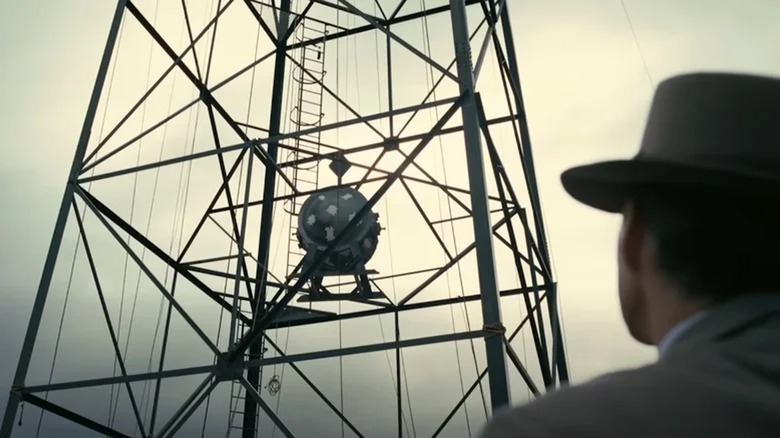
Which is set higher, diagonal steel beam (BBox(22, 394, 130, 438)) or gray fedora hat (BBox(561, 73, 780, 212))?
gray fedora hat (BBox(561, 73, 780, 212))

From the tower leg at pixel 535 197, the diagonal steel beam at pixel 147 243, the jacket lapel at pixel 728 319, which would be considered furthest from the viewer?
the tower leg at pixel 535 197

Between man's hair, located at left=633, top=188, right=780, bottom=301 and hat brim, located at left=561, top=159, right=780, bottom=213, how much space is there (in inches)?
1.1

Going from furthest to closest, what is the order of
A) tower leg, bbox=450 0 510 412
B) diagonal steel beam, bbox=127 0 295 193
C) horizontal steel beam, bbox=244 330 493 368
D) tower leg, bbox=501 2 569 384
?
diagonal steel beam, bbox=127 0 295 193 → tower leg, bbox=501 2 569 384 → horizontal steel beam, bbox=244 330 493 368 → tower leg, bbox=450 0 510 412

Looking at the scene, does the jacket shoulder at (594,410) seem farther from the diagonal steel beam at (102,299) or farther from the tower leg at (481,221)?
the diagonal steel beam at (102,299)

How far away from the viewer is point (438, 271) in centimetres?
892

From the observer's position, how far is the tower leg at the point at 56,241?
582cm

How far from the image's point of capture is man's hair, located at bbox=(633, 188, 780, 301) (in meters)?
0.87

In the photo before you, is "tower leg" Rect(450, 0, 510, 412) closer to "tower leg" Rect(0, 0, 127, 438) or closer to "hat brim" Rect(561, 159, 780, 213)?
"hat brim" Rect(561, 159, 780, 213)

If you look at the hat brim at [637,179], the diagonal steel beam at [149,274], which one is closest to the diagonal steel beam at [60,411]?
the diagonal steel beam at [149,274]

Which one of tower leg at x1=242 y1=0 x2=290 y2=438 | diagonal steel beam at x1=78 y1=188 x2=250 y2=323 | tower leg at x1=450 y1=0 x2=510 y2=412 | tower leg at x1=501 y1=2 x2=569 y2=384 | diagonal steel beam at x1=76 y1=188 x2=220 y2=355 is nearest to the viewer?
tower leg at x1=450 y1=0 x2=510 y2=412

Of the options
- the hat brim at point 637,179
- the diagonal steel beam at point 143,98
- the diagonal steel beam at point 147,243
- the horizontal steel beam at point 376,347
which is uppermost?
the diagonal steel beam at point 143,98

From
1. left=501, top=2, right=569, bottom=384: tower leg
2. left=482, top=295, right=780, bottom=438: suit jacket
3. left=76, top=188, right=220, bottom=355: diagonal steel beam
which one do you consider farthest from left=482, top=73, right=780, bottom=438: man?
left=501, top=2, right=569, bottom=384: tower leg

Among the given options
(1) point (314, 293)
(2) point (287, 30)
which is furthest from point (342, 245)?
(2) point (287, 30)

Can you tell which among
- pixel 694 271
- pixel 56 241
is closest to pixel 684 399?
pixel 694 271
